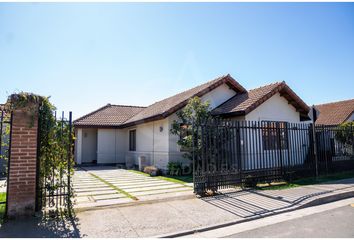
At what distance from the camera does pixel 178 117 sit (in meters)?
13.0

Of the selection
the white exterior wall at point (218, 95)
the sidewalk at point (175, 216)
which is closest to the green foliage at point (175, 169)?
the white exterior wall at point (218, 95)

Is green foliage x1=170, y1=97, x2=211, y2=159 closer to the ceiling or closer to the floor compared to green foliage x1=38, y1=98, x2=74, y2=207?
closer to the ceiling

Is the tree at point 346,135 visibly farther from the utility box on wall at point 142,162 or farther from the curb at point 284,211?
the utility box on wall at point 142,162

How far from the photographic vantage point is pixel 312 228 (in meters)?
4.87

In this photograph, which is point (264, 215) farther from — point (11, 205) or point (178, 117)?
point (178, 117)

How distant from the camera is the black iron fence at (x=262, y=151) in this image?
8.30 meters

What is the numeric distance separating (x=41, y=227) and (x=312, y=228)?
5260 millimetres

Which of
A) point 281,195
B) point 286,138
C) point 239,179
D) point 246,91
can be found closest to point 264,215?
point 281,195

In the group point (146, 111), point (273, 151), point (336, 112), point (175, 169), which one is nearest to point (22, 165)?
point (175, 169)

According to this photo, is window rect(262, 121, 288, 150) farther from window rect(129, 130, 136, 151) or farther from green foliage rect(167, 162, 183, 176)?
window rect(129, 130, 136, 151)

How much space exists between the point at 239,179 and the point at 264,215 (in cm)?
306

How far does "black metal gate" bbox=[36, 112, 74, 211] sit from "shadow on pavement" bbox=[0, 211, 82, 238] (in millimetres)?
561

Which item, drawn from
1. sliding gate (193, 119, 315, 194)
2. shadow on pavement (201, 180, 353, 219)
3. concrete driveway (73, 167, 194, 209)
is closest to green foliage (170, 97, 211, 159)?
sliding gate (193, 119, 315, 194)

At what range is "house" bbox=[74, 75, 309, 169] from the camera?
43.0ft
